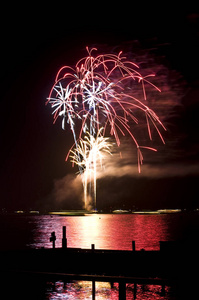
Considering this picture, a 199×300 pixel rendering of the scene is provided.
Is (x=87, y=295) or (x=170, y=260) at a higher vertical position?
(x=170, y=260)

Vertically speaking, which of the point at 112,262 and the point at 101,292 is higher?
the point at 112,262

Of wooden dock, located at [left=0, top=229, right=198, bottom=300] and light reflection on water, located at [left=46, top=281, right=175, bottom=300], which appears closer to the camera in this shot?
light reflection on water, located at [left=46, top=281, right=175, bottom=300]

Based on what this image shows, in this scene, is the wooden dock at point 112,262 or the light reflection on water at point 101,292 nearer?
the light reflection on water at point 101,292

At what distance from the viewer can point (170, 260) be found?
18188 mm

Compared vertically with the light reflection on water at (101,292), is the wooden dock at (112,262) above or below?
above

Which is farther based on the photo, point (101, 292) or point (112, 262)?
point (112, 262)

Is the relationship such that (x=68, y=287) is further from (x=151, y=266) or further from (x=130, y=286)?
(x=151, y=266)

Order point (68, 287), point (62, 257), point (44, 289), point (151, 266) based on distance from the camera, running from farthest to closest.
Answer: point (62, 257) < point (151, 266) < point (68, 287) < point (44, 289)

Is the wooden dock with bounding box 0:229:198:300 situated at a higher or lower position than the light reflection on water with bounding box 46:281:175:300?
higher

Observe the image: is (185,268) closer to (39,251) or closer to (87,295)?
(87,295)

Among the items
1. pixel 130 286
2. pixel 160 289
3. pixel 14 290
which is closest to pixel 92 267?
pixel 130 286

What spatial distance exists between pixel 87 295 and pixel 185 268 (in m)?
4.40

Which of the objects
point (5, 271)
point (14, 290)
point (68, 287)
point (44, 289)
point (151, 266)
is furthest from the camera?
point (151, 266)

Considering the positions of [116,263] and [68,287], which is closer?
[68,287]
